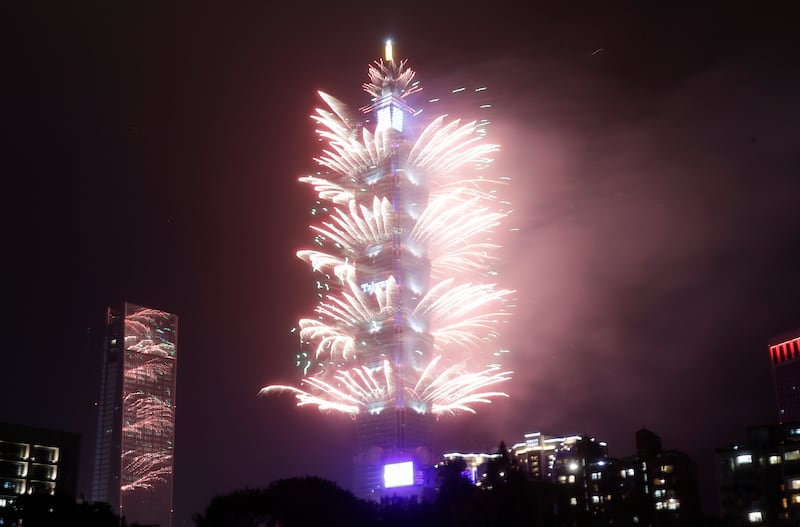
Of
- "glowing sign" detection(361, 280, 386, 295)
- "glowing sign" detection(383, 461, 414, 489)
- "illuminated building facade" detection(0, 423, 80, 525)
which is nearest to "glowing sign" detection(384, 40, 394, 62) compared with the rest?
"glowing sign" detection(361, 280, 386, 295)

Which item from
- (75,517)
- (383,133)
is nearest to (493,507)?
(75,517)

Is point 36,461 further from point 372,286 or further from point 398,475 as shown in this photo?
point 372,286

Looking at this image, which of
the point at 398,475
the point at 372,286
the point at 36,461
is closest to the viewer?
the point at 36,461

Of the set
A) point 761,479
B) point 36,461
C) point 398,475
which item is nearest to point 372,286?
point 398,475

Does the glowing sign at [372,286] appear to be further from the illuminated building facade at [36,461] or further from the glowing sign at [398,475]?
the illuminated building facade at [36,461]

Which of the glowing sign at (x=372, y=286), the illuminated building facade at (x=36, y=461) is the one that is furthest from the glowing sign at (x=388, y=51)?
→ the illuminated building facade at (x=36, y=461)
